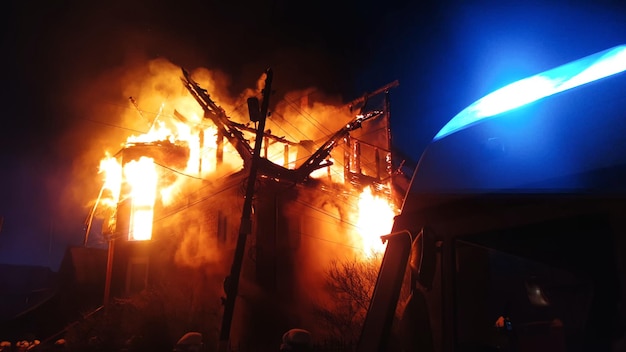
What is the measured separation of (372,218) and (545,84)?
20720 mm

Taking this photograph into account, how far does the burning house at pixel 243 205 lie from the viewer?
17.6m

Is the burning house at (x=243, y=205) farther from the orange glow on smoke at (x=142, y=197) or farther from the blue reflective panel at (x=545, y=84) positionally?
the blue reflective panel at (x=545, y=84)

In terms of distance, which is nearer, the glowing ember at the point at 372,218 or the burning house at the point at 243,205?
the burning house at the point at 243,205

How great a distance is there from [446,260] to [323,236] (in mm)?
18709

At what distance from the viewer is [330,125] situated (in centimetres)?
2658

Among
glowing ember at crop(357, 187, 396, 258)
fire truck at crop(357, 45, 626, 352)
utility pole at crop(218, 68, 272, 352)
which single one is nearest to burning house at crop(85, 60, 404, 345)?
glowing ember at crop(357, 187, 396, 258)

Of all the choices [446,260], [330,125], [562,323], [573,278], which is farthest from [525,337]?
[330,125]

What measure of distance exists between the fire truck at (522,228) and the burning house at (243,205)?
1289cm

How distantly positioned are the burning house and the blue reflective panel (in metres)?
13.0

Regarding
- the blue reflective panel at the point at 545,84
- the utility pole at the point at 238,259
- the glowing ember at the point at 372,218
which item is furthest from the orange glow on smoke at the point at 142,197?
the blue reflective panel at the point at 545,84

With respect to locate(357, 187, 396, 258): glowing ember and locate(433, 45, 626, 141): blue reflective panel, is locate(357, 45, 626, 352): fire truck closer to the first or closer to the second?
locate(433, 45, 626, 141): blue reflective panel

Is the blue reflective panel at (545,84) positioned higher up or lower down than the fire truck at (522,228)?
higher up

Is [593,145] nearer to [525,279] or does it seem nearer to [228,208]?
[525,279]

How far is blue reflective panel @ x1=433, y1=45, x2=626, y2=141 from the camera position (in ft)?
6.94
